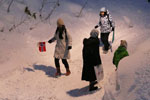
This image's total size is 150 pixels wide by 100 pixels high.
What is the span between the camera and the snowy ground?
410cm

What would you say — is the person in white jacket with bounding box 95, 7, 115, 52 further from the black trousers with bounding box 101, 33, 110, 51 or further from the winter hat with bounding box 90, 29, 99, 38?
the winter hat with bounding box 90, 29, 99, 38

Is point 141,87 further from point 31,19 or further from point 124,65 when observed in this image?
point 31,19

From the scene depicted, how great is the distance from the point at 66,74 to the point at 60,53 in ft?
2.05

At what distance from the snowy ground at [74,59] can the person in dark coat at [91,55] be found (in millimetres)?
388

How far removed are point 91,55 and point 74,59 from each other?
80.4 inches

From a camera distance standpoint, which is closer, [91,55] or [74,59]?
[91,55]

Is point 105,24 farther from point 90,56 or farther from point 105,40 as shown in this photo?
point 90,56

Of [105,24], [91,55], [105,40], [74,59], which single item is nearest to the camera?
[91,55]

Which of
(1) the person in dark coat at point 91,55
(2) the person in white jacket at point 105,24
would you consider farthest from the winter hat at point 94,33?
(2) the person in white jacket at point 105,24

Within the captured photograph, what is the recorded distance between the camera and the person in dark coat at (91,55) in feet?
19.6

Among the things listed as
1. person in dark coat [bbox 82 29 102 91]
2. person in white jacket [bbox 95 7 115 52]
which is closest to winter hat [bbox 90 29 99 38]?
person in dark coat [bbox 82 29 102 91]

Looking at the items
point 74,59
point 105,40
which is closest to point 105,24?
point 105,40

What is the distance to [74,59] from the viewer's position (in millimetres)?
7984

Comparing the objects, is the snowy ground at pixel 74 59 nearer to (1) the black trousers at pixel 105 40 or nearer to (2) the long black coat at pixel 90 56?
(1) the black trousers at pixel 105 40
